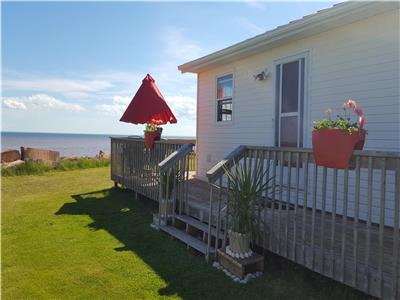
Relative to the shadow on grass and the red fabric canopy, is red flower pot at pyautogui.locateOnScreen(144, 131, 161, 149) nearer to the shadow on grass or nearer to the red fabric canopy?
the red fabric canopy

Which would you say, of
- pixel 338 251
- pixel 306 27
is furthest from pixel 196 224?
pixel 306 27

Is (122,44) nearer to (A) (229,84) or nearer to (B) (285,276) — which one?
(A) (229,84)

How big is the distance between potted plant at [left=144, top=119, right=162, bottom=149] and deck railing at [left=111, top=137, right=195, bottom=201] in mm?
122

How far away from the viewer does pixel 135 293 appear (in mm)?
2891

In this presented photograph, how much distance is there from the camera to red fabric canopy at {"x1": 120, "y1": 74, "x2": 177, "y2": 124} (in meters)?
6.67

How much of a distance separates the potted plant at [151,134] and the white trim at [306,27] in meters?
2.00

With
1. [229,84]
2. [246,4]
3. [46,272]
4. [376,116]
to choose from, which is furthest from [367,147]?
[46,272]

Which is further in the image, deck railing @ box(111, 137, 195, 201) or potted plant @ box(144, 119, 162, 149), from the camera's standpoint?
potted plant @ box(144, 119, 162, 149)

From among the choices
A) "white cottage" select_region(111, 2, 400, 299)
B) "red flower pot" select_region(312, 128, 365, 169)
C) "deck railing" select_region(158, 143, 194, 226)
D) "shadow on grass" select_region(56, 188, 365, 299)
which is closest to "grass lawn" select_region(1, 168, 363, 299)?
"shadow on grass" select_region(56, 188, 365, 299)

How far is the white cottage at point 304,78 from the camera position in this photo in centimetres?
389

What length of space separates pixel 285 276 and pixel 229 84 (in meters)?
4.59

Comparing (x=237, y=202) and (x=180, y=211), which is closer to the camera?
(x=237, y=202)

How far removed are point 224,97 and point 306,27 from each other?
8.77ft

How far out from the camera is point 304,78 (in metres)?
4.97
